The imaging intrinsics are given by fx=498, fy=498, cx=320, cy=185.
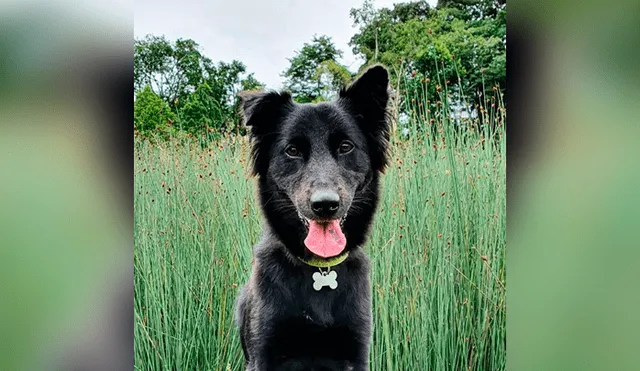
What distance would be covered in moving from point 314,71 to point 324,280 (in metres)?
1.27

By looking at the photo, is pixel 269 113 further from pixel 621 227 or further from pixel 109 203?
pixel 621 227

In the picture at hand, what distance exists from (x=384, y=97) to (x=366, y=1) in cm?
73

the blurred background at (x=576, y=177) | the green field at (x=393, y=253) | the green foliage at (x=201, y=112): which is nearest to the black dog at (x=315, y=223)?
the green field at (x=393, y=253)

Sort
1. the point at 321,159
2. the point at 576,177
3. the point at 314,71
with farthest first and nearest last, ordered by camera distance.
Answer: the point at 314,71
the point at 321,159
the point at 576,177

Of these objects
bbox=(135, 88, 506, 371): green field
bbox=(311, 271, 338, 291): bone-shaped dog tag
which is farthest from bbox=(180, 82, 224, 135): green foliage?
bbox=(311, 271, 338, 291): bone-shaped dog tag

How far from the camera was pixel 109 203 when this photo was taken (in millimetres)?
3072

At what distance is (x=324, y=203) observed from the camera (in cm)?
264

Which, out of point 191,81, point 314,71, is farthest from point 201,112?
point 314,71

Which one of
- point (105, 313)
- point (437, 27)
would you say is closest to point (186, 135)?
point (105, 313)

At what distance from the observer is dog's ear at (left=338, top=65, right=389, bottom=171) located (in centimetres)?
281

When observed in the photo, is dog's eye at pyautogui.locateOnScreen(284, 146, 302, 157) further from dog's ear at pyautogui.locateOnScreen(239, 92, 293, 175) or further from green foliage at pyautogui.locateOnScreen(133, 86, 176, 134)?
green foliage at pyautogui.locateOnScreen(133, 86, 176, 134)

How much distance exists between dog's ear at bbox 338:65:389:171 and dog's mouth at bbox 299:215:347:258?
46cm

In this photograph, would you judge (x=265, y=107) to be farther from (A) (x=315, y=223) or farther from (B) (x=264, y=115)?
(A) (x=315, y=223)

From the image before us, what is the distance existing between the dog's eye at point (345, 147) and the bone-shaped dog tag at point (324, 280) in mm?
729
